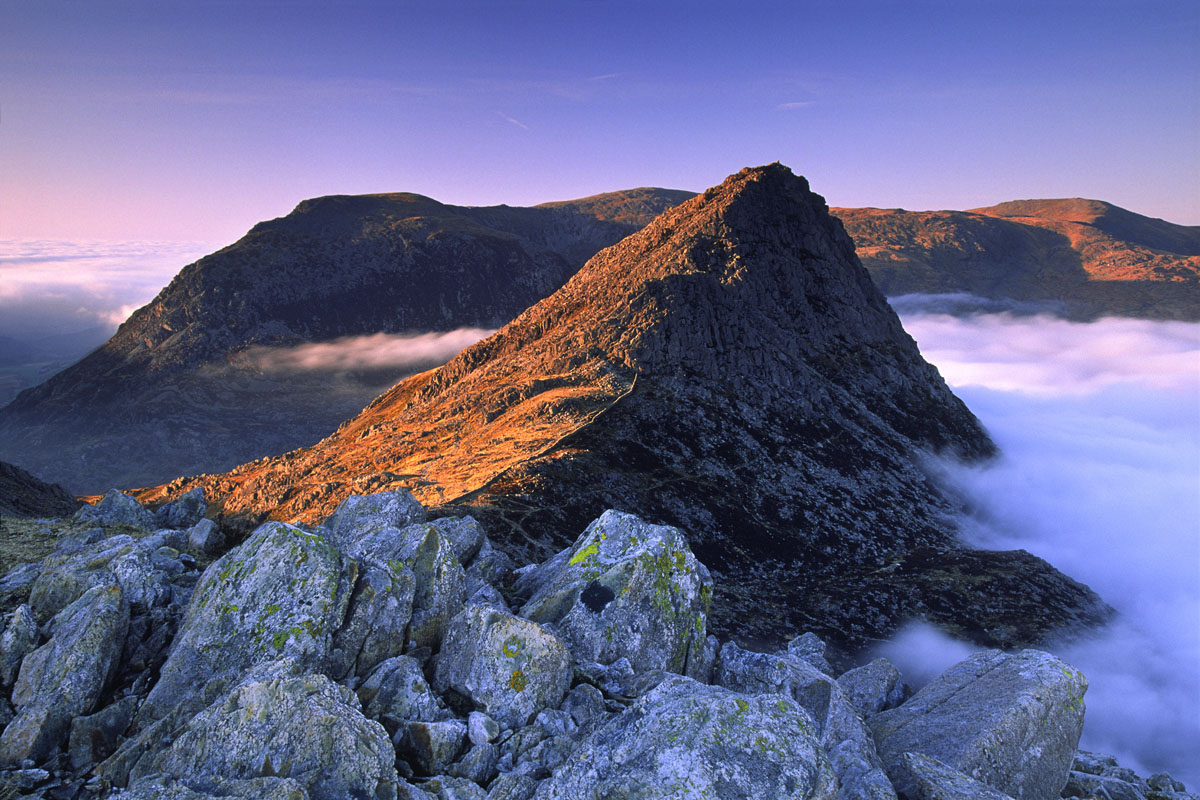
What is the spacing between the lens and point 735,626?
56219 mm

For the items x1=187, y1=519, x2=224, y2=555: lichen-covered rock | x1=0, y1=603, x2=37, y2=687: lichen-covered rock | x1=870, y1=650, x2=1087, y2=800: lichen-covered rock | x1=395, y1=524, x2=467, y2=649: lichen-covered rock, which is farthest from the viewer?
x1=187, y1=519, x2=224, y2=555: lichen-covered rock

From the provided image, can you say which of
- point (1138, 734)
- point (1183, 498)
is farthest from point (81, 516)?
point (1183, 498)

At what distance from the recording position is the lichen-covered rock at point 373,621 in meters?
17.8

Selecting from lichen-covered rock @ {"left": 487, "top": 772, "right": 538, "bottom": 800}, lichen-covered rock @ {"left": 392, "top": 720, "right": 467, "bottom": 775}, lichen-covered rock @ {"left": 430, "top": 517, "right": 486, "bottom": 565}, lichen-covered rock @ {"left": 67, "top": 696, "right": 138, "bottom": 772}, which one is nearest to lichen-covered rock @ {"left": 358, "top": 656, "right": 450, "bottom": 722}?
lichen-covered rock @ {"left": 392, "top": 720, "right": 467, "bottom": 775}

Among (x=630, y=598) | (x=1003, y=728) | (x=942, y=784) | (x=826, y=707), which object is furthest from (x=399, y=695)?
(x=1003, y=728)

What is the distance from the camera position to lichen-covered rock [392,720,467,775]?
48.4ft

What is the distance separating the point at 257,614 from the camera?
57.3 feet

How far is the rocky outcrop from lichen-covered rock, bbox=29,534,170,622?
3896cm

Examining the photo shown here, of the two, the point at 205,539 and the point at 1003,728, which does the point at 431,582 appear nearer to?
the point at 1003,728

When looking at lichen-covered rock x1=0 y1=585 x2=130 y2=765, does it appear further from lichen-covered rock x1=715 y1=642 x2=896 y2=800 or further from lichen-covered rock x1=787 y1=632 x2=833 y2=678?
lichen-covered rock x1=787 y1=632 x2=833 y2=678

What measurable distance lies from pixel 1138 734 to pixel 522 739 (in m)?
85.3

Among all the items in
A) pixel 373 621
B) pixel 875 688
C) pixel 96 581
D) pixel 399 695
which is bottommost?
pixel 875 688

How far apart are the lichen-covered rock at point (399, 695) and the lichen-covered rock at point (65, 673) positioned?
6.71m

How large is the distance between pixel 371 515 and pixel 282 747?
14.0m
